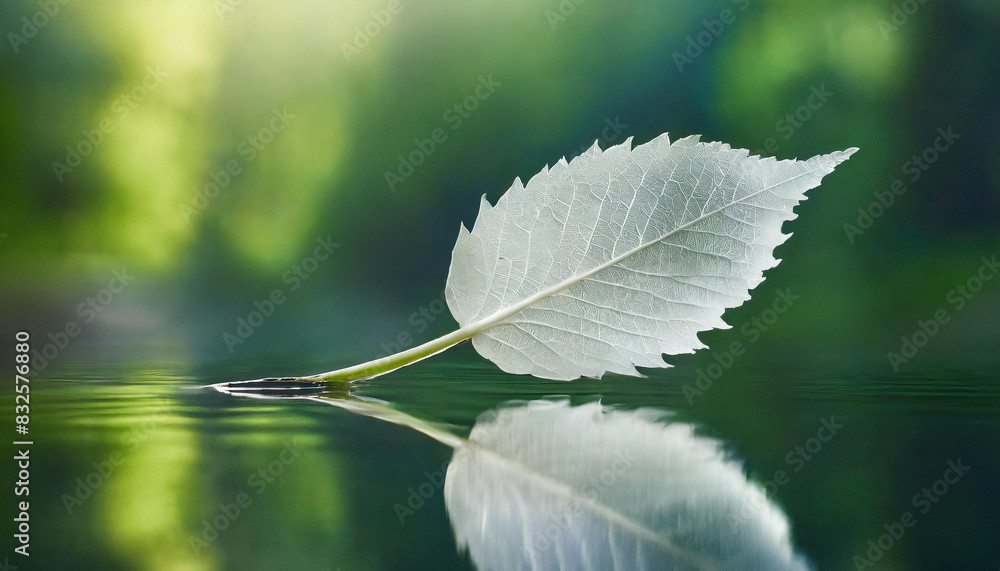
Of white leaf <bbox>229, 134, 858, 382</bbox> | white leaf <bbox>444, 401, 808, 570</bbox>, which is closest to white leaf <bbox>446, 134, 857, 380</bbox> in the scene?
white leaf <bbox>229, 134, 858, 382</bbox>

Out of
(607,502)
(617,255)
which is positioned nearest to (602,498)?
(607,502)

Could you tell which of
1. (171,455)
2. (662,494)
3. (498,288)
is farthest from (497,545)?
(498,288)

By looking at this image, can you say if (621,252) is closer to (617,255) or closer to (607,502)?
(617,255)

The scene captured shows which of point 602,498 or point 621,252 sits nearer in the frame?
point 602,498

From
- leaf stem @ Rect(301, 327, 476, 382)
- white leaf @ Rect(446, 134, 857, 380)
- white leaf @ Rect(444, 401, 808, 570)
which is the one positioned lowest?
white leaf @ Rect(444, 401, 808, 570)

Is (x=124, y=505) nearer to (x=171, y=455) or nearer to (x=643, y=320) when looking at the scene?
(x=171, y=455)

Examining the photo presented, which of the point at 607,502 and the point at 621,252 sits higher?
the point at 621,252

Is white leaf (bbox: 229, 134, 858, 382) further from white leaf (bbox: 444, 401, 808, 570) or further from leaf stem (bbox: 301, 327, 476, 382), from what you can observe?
white leaf (bbox: 444, 401, 808, 570)
